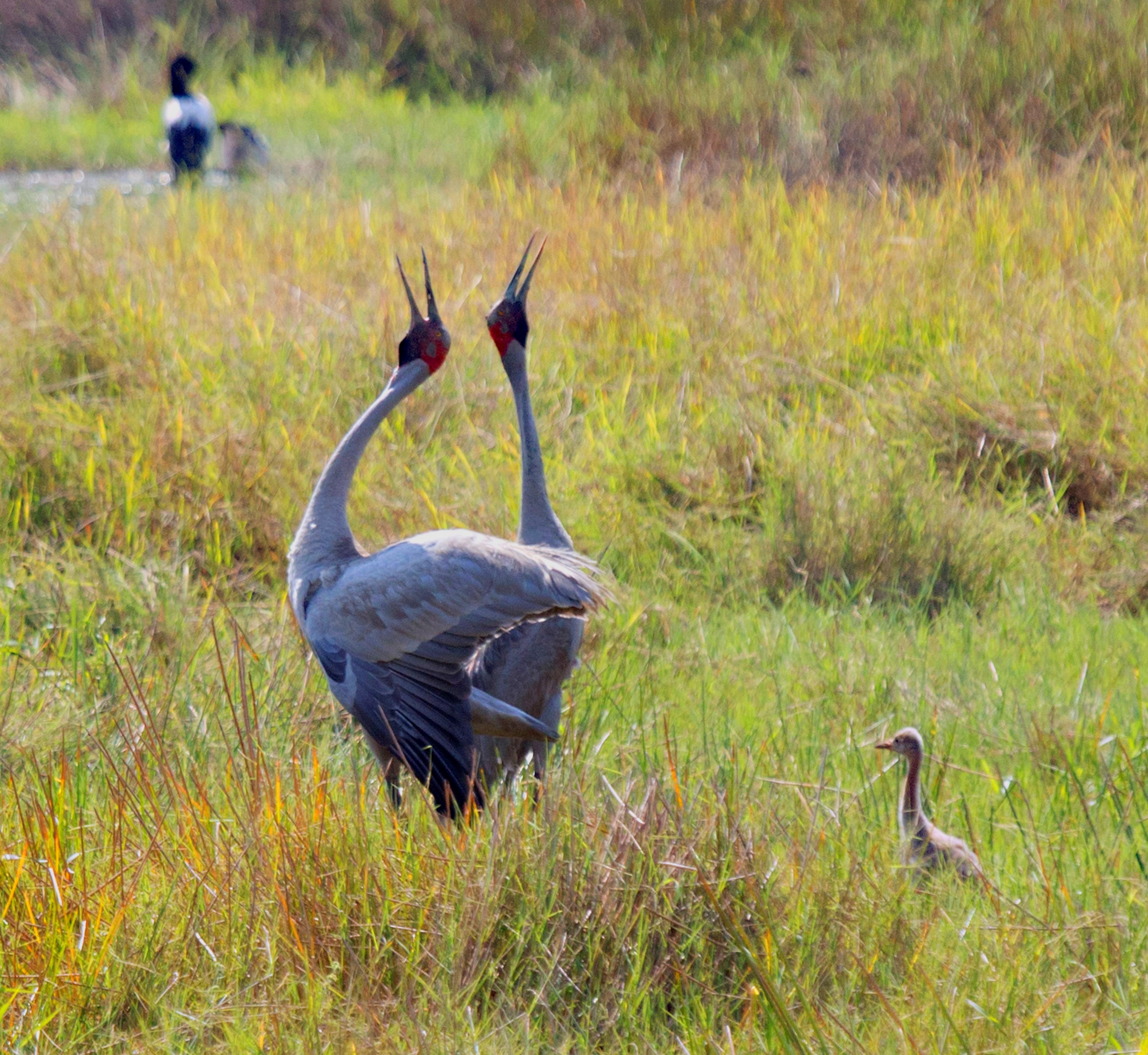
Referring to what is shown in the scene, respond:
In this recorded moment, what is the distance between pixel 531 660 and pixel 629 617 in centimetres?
95

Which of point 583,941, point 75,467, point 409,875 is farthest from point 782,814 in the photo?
point 75,467

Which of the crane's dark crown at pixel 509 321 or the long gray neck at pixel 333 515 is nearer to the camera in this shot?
the long gray neck at pixel 333 515

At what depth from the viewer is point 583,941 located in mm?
2484

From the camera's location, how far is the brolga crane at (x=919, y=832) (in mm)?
2945

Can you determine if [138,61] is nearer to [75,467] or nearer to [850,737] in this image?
[75,467]

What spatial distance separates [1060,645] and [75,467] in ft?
11.1

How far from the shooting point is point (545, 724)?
3.44m

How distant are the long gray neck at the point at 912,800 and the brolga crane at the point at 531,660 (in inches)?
31.7

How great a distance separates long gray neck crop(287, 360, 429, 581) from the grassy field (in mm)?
250

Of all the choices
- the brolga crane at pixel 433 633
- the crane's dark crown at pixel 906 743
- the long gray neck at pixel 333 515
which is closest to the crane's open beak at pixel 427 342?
the long gray neck at pixel 333 515

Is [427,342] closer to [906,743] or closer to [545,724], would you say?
[545,724]

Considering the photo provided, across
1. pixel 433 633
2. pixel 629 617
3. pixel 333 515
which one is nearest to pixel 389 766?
pixel 433 633

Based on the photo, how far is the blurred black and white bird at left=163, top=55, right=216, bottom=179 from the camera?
1198 centimetres

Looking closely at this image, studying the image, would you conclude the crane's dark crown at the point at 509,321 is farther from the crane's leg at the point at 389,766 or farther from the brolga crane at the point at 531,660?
the crane's leg at the point at 389,766
